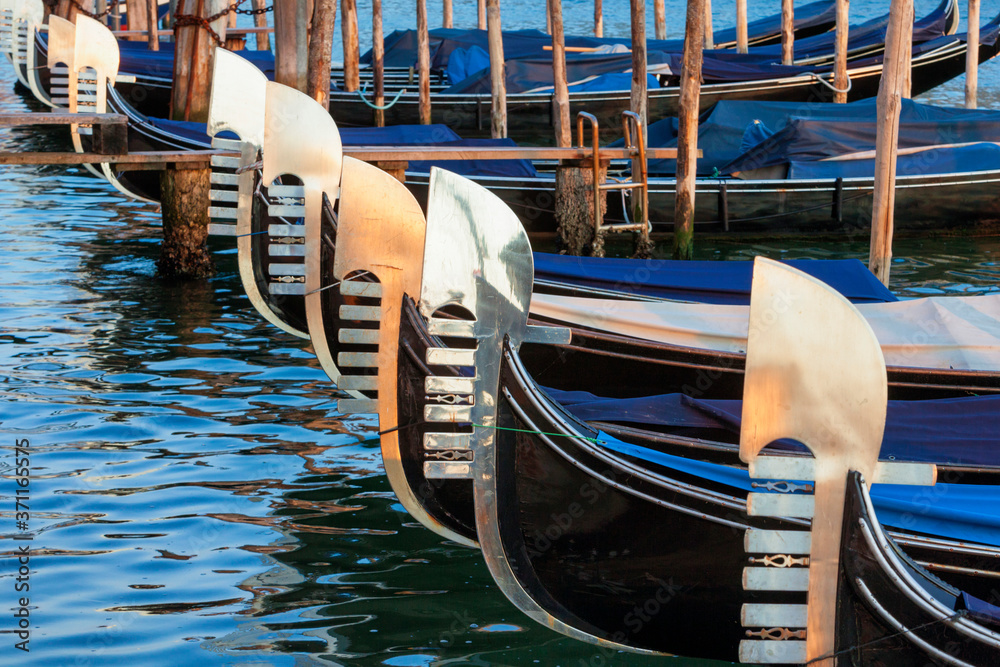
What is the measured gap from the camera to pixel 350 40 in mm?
11859

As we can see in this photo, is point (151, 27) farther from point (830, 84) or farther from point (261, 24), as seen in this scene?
point (830, 84)

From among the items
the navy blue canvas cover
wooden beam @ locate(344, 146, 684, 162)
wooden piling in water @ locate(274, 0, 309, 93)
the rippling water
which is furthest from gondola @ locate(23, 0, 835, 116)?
the navy blue canvas cover

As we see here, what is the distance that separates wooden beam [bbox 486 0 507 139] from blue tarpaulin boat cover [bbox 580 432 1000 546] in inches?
253

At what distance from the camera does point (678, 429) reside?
352 cm

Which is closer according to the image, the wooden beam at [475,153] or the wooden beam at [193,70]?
the wooden beam at [475,153]

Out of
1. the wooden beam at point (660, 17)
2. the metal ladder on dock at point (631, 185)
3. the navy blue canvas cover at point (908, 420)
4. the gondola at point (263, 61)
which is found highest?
the wooden beam at point (660, 17)

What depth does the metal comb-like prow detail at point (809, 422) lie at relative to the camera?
6.66 feet

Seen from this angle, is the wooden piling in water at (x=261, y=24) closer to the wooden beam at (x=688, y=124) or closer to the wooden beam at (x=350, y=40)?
the wooden beam at (x=350, y=40)

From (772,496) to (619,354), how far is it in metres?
2.15

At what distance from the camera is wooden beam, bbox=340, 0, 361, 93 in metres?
11.6

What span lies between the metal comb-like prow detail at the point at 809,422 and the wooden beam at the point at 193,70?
7.53m

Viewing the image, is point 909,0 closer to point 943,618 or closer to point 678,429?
point 678,429

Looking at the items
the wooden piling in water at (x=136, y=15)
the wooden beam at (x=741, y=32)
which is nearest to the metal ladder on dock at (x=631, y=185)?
the wooden beam at (x=741, y=32)

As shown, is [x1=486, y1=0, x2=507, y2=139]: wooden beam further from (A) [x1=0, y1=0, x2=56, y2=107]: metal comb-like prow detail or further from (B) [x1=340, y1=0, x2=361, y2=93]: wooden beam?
(A) [x1=0, y1=0, x2=56, y2=107]: metal comb-like prow detail
